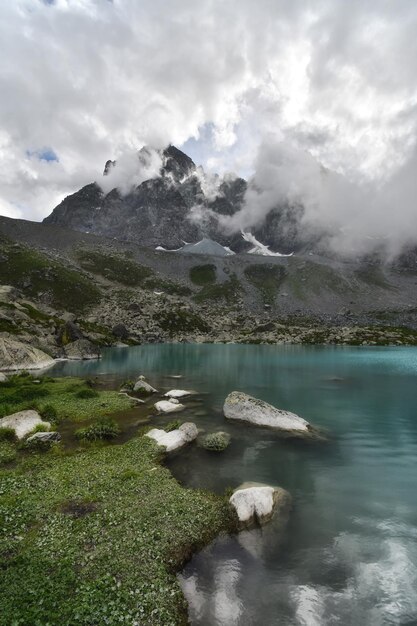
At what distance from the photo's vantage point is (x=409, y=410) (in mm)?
44875

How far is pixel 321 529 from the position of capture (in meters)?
17.8

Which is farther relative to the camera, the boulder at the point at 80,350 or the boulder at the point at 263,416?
the boulder at the point at 80,350

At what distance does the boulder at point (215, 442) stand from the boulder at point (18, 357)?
55.9 metres

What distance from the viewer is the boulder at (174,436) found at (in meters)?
28.1

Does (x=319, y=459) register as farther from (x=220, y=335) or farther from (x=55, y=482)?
(x=220, y=335)

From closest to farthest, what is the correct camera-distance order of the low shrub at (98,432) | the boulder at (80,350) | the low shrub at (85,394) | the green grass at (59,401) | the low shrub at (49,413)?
1. the low shrub at (98,432)
2. the low shrub at (49,413)
3. the green grass at (59,401)
4. the low shrub at (85,394)
5. the boulder at (80,350)

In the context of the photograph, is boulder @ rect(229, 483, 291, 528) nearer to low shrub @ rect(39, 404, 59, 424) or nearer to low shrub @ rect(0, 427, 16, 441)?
low shrub @ rect(0, 427, 16, 441)

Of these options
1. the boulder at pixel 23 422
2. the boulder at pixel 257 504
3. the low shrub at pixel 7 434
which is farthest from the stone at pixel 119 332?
the boulder at pixel 257 504

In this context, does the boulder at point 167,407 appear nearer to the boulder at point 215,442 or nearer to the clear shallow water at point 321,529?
the clear shallow water at point 321,529

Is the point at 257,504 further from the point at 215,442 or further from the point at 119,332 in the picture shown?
the point at 119,332

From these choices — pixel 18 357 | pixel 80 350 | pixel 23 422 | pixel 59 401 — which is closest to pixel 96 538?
pixel 23 422

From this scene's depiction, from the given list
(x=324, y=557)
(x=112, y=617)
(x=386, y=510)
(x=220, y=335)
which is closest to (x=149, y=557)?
(x=112, y=617)

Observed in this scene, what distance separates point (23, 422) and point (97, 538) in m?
19.7

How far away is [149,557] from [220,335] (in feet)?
585
